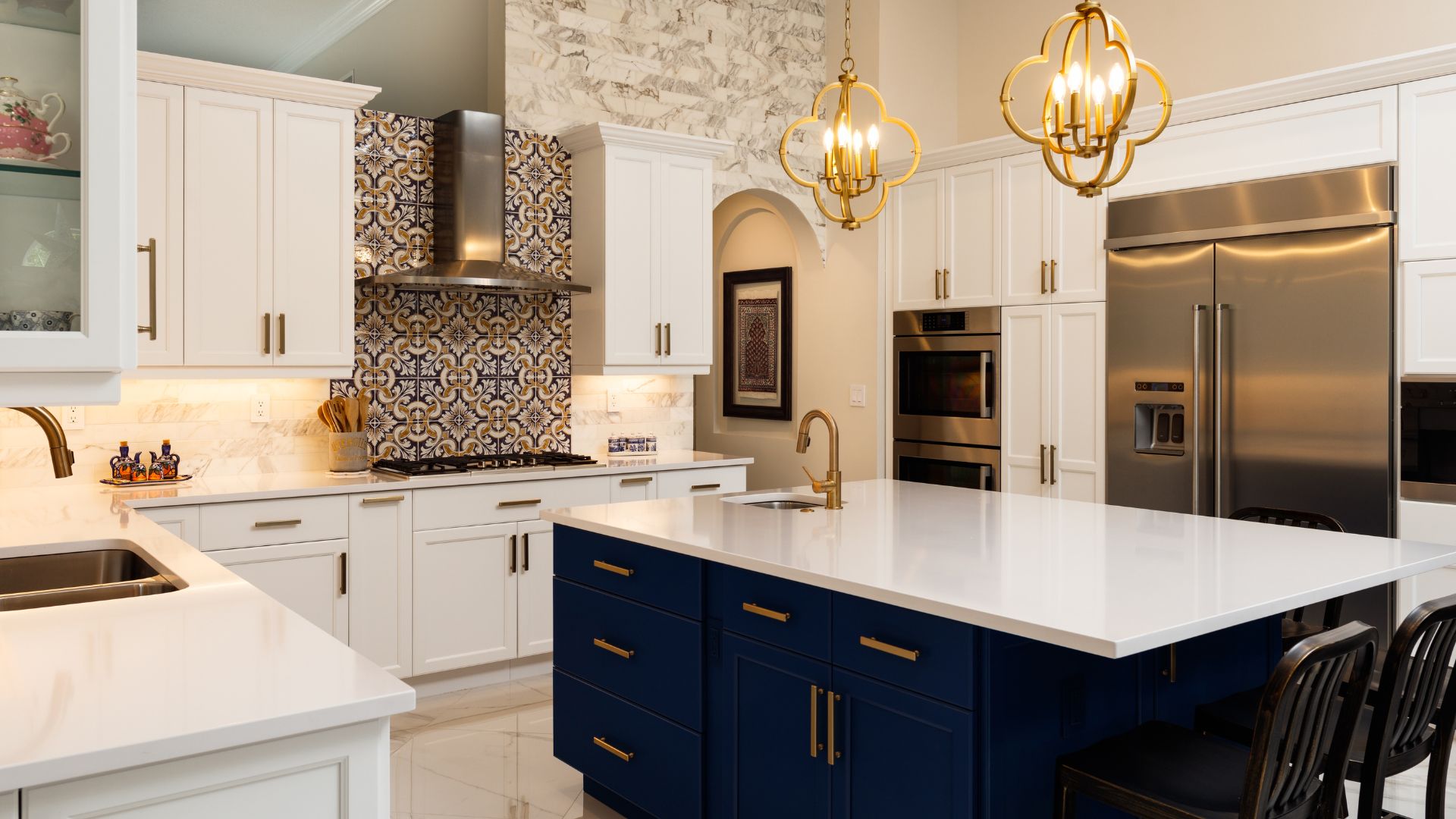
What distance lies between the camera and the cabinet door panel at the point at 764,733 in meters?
2.42

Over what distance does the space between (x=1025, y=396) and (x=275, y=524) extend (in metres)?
3.43

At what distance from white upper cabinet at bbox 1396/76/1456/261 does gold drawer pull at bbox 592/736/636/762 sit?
332cm

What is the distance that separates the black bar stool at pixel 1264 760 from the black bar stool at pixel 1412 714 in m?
0.07

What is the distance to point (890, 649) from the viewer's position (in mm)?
2207

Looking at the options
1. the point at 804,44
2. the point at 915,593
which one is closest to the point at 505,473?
the point at 915,593

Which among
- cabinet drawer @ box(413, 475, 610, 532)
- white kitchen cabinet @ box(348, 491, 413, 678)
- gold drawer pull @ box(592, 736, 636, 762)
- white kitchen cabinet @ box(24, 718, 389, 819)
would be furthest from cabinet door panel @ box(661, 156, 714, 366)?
white kitchen cabinet @ box(24, 718, 389, 819)

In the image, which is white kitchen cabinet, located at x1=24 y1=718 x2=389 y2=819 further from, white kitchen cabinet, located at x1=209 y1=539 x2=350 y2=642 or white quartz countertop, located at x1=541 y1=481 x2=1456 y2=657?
white kitchen cabinet, located at x1=209 y1=539 x2=350 y2=642

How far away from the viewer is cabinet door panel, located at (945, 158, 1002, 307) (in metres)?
5.25

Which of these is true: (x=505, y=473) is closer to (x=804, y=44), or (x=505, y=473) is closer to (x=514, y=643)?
(x=514, y=643)

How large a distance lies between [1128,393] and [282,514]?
11.8 feet

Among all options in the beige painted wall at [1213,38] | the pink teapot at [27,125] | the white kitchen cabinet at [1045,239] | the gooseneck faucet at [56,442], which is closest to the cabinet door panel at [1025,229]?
the white kitchen cabinet at [1045,239]

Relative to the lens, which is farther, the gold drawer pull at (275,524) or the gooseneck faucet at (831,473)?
the gold drawer pull at (275,524)

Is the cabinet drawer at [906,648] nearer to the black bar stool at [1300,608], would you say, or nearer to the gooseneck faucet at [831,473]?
the gooseneck faucet at [831,473]

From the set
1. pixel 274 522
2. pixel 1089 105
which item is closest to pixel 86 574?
pixel 274 522
